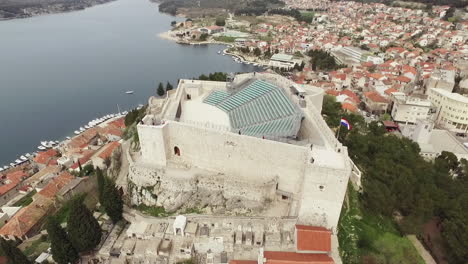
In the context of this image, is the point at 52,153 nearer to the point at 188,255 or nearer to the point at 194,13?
the point at 188,255

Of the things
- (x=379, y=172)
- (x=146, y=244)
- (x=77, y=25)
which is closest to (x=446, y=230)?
(x=379, y=172)

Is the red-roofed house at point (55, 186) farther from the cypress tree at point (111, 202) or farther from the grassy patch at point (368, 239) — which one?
the grassy patch at point (368, 239)

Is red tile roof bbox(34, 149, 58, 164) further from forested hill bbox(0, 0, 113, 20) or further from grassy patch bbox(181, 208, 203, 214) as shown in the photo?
forested hill bbox(0, 0, 113, 20)

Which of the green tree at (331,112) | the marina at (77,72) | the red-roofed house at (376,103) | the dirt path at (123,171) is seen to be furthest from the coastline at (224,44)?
the dirt path at (123,171)

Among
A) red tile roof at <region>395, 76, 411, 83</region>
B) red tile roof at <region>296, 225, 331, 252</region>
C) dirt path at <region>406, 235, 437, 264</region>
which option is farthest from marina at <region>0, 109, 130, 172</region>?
red tile roof at <region>395, 76, 411, 83</region>

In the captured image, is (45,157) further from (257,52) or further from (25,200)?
(257,52)

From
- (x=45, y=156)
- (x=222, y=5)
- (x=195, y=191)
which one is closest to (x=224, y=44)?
(x=45, y=156)

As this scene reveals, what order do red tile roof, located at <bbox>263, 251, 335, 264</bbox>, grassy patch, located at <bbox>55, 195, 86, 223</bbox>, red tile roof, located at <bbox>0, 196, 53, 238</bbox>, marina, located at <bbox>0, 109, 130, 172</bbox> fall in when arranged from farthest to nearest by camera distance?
1. marina, located at <bbox>0, 109, 130, 172</bbox>
2. red tile roof, located at <bbox>0, 196, 53, 238</bbox>
3. grassy patch, located at <bbox>55, 195, 86, 223</bbox>
4. red tile roof, located at <bbox>263, 251, 335, 264</bbox>
